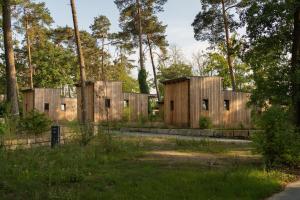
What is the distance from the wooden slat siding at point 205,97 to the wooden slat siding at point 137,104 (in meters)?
9.10

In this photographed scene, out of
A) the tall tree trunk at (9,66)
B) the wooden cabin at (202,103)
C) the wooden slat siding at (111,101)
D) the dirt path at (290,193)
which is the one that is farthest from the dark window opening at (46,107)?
the dirt path at (290,193)

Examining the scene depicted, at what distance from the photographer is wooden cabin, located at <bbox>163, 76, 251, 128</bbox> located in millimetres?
29781

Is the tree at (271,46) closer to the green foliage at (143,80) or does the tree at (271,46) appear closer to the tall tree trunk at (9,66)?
the tall tree trunk at (9,66)

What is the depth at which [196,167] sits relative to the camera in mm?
10867

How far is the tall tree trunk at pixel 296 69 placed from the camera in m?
15.5

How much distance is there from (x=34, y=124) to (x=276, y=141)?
8.46m

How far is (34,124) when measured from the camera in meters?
15.8

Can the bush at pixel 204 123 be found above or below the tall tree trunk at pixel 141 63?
below

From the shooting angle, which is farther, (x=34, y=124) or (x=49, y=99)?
(x=49, y=99)

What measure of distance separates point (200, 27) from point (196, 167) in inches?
1111

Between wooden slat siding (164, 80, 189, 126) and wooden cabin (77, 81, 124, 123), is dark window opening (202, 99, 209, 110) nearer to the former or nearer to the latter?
wooden slat siding (164, 80, 189, 126)

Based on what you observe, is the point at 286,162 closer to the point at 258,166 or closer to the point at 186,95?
the point at 258,166

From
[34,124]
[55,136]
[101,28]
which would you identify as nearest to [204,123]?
[34,124]

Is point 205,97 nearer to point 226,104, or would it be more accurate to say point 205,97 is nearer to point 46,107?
point 226,104
